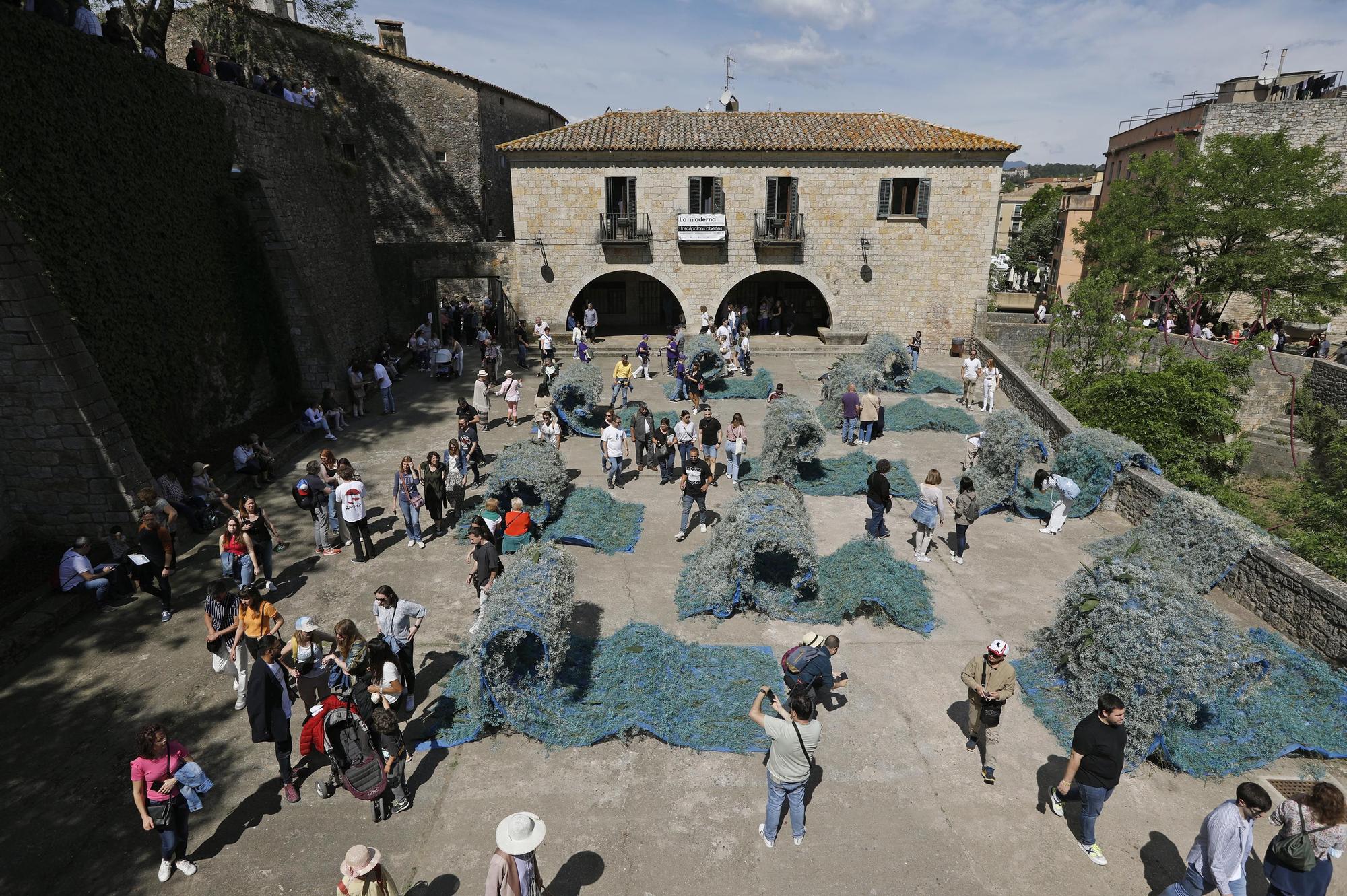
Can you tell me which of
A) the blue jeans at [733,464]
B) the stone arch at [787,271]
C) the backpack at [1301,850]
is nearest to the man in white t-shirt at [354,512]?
the blue jeans at [733,464]

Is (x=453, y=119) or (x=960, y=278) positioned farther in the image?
(x=453, y=119)

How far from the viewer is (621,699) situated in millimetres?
7348

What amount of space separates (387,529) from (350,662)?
5.59 meters

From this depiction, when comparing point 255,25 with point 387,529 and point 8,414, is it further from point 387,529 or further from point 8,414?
point 387,529

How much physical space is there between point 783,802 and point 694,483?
5801mm

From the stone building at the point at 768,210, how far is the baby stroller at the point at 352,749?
22.0 meters

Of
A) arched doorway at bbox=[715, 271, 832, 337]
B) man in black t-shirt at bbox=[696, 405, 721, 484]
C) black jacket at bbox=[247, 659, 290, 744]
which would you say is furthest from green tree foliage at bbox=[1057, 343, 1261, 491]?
black jacket at bbox=[247, 659, 290, 744]

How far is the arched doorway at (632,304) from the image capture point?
98.8ft

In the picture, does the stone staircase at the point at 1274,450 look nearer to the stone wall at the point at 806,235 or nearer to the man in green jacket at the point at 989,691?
the stone wall at the point at 806,235

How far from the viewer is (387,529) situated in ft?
38.5

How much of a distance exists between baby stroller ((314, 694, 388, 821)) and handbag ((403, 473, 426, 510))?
5211 mm

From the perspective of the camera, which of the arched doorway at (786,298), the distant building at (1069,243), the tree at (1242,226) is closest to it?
the tree at (1242,226)

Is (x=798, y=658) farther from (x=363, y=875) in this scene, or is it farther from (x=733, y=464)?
(x=733, y=464)

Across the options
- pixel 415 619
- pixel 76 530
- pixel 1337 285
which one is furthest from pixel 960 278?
pixel 76 530
